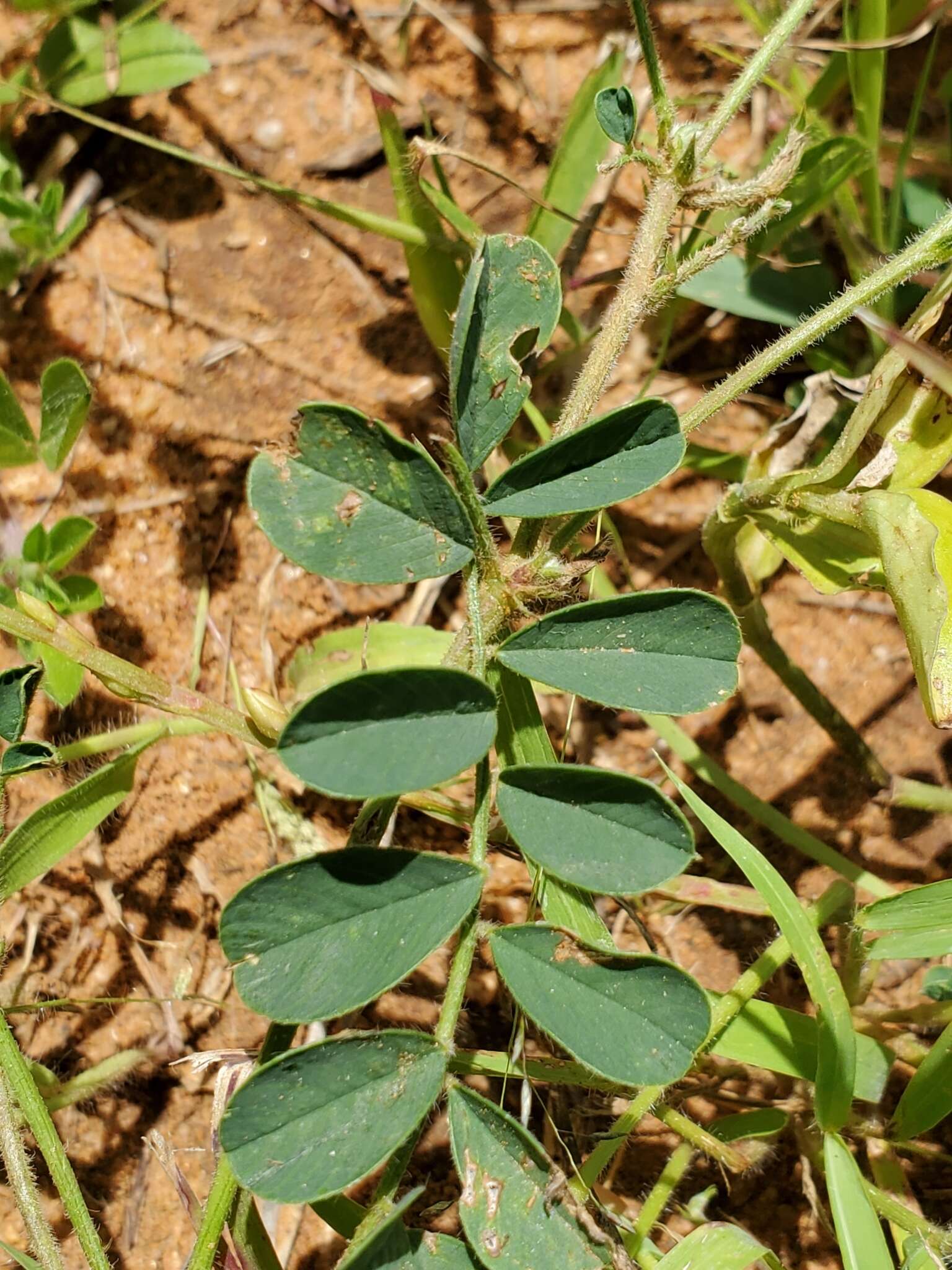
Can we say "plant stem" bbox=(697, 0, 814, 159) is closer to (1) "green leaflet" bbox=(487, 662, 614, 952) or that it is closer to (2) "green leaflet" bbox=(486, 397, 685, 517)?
(2) "green leaflet" bbox=(486, 397, 685, 517)

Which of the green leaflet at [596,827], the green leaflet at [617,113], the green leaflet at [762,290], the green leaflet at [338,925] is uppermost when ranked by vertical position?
the green leaflet at [617,113]

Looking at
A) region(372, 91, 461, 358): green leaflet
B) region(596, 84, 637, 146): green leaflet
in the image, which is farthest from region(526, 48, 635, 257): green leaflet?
region(596, 84, 637, 146): green leaflet

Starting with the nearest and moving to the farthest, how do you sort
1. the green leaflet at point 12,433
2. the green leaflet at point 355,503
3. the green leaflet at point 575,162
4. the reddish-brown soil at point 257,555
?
the green leaflet at point 355,503 → the green leaflet at point 12,433 → the reddish-brown soil at point 257,555 → the green leaflet at point 575,162

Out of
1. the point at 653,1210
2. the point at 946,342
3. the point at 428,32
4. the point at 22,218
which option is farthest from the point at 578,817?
the point at 428,32

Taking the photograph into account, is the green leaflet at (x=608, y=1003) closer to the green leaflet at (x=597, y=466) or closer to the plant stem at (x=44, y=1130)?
the green leaflet at (x=597, y=466)

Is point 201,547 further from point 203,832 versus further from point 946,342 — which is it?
point 946,342

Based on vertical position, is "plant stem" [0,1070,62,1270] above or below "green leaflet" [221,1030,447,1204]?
below

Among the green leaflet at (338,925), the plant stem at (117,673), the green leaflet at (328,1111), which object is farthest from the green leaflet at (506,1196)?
the plant stem at (117,673)

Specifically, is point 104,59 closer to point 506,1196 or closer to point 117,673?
point 117,673
